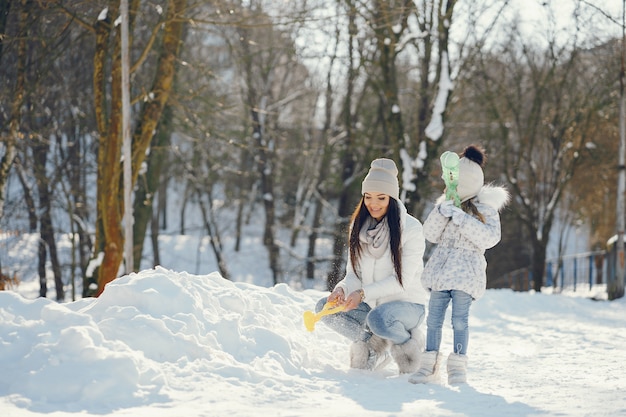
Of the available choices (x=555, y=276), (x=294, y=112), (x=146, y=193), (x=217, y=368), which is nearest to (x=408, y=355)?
(x=217, y=368)

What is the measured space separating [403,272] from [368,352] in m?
0.65

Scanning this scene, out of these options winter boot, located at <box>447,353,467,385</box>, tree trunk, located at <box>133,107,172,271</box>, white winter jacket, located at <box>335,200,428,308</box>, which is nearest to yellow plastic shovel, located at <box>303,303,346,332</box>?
white winter jacket, located at <box>335,200,428,308</box>

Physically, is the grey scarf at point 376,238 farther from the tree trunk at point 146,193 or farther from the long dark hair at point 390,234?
the tree trunk at point 146,193

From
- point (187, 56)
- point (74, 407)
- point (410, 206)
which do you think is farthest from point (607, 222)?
point (74, 407)

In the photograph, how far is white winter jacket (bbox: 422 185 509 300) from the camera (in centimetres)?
543

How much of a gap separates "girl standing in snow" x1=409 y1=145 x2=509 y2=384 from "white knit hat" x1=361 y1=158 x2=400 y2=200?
34 centimetres

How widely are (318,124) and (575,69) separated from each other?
9665 millimetres

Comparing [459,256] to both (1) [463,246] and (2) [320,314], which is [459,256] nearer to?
(1) [463,246]

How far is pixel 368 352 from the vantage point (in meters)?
5.82

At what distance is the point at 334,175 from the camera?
1005 inches

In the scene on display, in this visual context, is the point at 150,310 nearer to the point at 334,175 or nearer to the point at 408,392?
the point at 408,392

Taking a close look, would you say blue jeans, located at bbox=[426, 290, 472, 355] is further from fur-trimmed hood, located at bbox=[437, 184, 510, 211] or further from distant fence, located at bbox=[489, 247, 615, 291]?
distant fence, located at bbox=[489, 247, 615, 291]

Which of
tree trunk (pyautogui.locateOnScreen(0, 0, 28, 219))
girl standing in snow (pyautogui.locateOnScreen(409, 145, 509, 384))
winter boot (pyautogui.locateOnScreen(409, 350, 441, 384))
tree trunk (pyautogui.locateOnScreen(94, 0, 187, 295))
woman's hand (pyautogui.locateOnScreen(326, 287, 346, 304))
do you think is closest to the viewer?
winter boot (pyautogui.locateOnScreen(409, 350, 441, 384))

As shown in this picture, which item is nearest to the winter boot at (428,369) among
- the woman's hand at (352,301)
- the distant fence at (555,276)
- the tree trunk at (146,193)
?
the woman's hand at (352,301)
